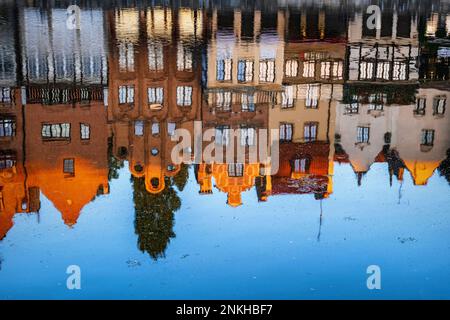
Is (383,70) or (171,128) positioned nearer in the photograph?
(171,128)

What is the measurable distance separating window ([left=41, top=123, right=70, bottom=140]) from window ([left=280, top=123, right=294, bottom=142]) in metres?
5.73

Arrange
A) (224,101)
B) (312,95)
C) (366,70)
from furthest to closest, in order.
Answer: (366,70)
(312,95)
(224,101)

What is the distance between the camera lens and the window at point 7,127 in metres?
17.4

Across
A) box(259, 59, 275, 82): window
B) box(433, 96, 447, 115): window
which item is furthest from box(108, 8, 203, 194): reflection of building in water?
box(433, 96, 447, 115): window

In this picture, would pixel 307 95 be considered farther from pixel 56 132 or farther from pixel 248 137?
pixel 56 132

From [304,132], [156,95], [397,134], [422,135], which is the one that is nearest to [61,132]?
[304,132]

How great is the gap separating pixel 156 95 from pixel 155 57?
3.85m

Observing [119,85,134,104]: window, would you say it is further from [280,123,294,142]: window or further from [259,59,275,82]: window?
[259,59,275,82]: window

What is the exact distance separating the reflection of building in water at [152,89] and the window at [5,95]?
9.89ft

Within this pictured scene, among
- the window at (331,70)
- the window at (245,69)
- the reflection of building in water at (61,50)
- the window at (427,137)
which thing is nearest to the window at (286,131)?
the window at (427,137)

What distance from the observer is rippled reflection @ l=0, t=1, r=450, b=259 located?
14164 mm

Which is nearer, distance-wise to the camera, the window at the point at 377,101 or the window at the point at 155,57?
the window at the point at 377,101

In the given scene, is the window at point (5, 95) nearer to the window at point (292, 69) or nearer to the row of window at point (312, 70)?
the row of window at point (312, 70)

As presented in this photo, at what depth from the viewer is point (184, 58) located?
2673 centimetres
